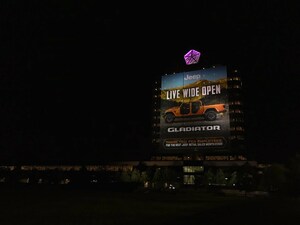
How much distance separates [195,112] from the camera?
120 metres

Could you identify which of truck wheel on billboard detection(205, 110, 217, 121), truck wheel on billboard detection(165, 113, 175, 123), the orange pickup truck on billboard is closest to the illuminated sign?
the orange pickup truck on billboard

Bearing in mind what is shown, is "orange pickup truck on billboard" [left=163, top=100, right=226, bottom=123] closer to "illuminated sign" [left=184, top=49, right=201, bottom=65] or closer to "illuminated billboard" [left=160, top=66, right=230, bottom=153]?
"illuminated billboard" [left=160, top=66, right=230, bottom=153]

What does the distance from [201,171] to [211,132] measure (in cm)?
1322

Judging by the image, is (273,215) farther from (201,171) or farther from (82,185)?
(201,171)

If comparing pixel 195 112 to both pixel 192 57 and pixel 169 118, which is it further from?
pixel 192 57

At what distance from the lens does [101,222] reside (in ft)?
77.3

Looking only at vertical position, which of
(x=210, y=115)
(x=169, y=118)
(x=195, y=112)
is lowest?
(x=210, y=115)

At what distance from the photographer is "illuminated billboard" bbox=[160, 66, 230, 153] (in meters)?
116

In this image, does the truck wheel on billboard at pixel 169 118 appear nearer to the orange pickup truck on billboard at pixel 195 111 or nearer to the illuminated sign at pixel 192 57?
the orange pickup truck on billboard at pixel 195 111

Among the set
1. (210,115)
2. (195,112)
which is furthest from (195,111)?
(210,115)

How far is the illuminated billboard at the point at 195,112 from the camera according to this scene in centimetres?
11625

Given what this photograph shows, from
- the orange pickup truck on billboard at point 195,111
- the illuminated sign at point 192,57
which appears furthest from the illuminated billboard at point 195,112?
the illuminated sign at point 192,57

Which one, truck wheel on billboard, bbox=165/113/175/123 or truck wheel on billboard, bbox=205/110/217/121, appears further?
truck wheel on billboard, bbox=165/113/175/123

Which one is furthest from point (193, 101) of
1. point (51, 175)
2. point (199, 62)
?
point (51, 175)
